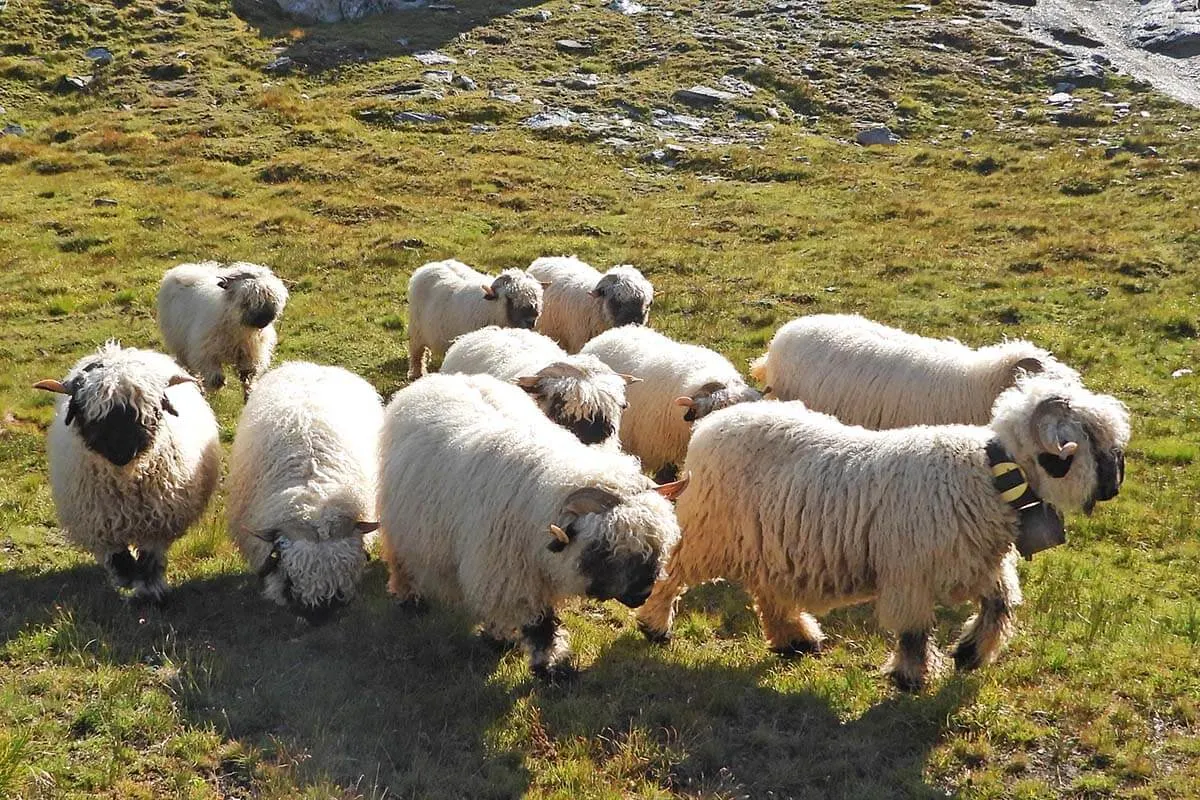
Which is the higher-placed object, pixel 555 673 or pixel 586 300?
pixel 586 300

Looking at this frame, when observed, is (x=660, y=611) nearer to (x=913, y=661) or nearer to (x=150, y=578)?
(x=913, y=661)

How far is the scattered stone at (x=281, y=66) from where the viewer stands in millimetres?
41844

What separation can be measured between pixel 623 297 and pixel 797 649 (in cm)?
741

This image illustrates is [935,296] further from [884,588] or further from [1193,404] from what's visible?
[884,588]

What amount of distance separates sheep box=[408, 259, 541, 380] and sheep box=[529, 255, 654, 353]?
719mm

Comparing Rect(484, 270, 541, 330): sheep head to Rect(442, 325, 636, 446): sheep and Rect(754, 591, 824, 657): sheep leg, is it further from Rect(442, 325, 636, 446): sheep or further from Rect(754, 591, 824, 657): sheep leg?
Rect(754, 591, 824, 657): sheep leg

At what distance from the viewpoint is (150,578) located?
870 centimetres

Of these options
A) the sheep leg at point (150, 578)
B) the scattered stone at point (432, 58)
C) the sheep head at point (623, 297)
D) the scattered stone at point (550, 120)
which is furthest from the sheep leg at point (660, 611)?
the scattered stone at point (432, 58)

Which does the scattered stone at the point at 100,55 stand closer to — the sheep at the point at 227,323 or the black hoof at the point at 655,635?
the sheep at the point at 227,323

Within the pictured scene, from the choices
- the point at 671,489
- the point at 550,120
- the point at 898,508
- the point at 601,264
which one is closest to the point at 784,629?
the point at 898,508

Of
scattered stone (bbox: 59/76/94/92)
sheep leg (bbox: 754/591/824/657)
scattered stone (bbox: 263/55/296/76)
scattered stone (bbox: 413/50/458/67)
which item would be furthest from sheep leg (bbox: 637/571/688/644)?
scattered stone (bbox: 413/50/458/67)

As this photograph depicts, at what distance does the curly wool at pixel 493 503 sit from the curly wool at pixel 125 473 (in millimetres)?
1954

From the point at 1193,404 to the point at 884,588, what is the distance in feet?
32.1

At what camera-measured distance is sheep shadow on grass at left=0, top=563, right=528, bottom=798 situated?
6.40 metres
